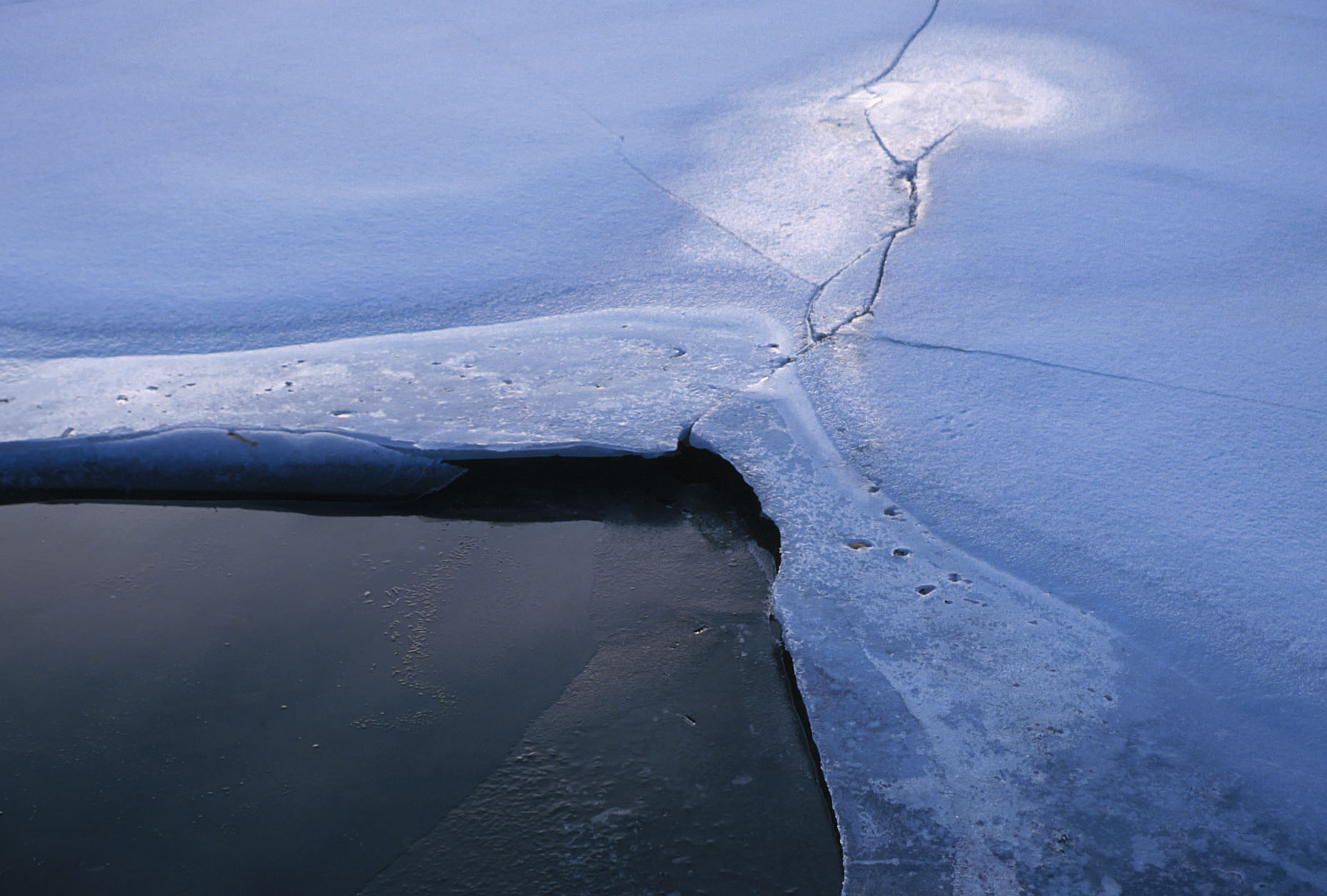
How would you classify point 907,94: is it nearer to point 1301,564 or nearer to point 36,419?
point 1301,564

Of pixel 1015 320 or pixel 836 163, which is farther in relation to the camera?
pixel 836 163

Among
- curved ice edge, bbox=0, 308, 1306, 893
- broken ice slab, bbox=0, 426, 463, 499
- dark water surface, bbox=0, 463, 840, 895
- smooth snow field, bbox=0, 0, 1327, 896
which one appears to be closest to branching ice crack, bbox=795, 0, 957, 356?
smooth snow field, bbox=0, 0, 1327, 896

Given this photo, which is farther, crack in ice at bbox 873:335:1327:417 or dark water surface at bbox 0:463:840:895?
crack in ice at bbox 873:335:1327:417

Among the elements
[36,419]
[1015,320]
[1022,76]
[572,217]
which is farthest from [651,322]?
[1022,76]

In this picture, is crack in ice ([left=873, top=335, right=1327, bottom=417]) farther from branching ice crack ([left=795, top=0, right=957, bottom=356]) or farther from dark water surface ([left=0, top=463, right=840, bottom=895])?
dark water surface ([left=0, top=463, right=840, bottom=895])

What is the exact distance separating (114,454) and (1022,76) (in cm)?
373

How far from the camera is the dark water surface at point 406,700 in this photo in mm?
1617

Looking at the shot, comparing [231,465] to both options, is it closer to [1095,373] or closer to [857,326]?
[857,326]

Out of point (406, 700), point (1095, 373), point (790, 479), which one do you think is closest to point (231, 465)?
point (406, 700)

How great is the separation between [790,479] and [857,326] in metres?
0.70

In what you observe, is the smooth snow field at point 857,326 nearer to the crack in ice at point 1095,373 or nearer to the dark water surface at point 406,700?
the crack in ice at point 1095,373

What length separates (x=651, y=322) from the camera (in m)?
2.83

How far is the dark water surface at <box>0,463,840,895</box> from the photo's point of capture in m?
1.62

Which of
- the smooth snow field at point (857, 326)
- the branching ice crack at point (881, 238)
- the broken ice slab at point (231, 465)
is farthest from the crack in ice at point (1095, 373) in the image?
the broken ice slab at point (231, 465)
